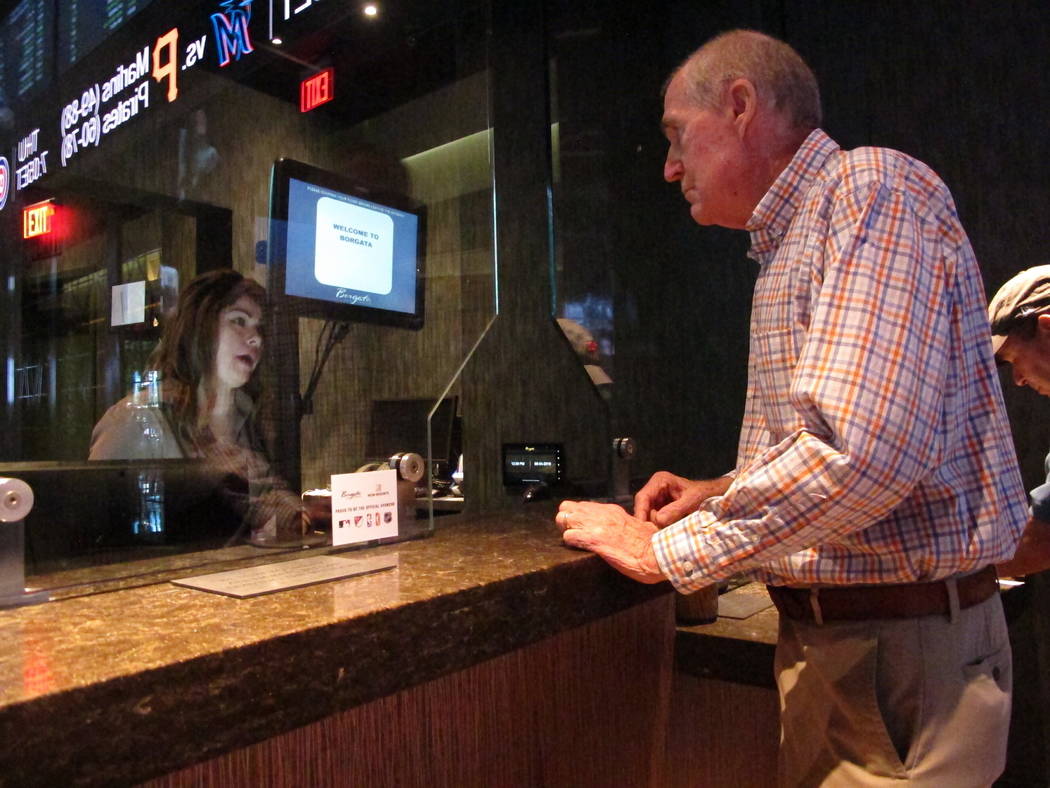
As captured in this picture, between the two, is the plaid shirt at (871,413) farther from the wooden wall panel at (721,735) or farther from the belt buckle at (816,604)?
the wooden wall panel at (721,735)

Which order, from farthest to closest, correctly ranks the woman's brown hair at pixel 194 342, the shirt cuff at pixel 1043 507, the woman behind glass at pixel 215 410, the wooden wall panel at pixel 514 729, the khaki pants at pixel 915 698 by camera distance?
the shirt cuff at pixel 1043 507 → the woman's brown hair at pixel 194 342 → the woman behind glass at pixel 215 410 → the khaki pants at pixel 915 698 → the wooden wall panel at pixel 514 729

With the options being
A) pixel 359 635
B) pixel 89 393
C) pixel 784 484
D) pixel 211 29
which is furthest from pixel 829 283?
pixel 211 29

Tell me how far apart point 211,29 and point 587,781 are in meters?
2.08

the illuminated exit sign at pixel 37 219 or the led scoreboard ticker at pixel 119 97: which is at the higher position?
the led scoreboard ticker at pixel 119 97

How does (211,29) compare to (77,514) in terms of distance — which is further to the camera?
(211,29)

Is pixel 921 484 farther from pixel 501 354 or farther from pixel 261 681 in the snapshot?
pixel 501 354

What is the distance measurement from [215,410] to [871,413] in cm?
108

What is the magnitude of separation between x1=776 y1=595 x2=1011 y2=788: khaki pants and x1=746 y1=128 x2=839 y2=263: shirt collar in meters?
0.55

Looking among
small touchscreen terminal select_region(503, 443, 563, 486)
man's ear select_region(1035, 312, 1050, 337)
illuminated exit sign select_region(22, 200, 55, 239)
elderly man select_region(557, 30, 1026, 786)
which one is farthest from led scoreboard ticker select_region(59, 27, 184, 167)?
man's ear select_region(1035, 312, 1050, 337)

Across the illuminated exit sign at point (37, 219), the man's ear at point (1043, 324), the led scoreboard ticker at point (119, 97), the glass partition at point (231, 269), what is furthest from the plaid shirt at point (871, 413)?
the illuminated exit sign at point (37, 219)

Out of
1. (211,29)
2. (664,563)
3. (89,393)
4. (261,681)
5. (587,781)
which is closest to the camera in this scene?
(261,681)

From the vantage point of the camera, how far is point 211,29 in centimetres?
209

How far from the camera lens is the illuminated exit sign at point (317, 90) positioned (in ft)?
7.22

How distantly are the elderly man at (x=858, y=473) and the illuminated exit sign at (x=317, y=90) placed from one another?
1.44m
